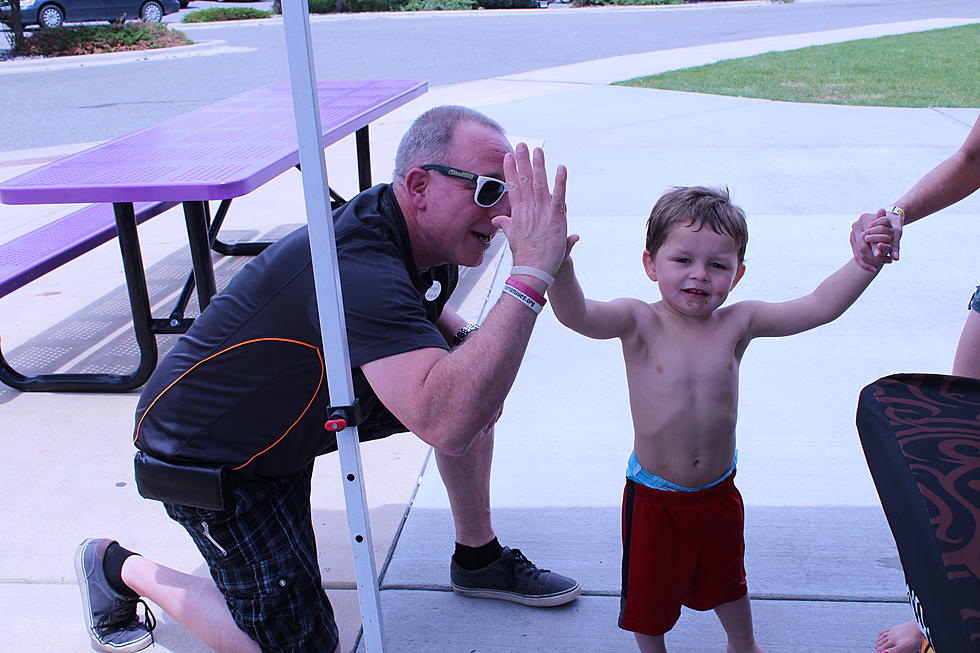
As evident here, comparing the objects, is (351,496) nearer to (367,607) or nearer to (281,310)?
(367,607)

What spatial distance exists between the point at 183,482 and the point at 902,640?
1645 millimetres

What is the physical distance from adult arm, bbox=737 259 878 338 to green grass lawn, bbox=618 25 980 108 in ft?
25.0

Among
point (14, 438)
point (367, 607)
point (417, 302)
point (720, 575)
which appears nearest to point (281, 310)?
point (417, 302)

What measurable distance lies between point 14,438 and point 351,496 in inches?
88.6

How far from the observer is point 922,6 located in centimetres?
2123

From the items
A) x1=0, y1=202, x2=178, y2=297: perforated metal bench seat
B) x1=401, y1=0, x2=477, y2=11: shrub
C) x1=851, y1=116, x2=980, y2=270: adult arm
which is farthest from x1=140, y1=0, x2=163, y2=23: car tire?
x1=851, y1=116, x2=980, y2=270: adult arm

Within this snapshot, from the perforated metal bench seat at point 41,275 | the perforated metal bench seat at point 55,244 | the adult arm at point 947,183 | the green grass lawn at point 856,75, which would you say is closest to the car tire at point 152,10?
the green grass lawn at point 856,75

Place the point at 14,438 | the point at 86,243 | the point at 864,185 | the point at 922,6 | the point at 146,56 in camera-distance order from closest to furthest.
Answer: the point at 14,438
the point at 86,243
the point at 864,185
the point at 146,56
the point at 922,6

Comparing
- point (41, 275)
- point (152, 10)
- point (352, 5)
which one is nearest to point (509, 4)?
point (352, 5)

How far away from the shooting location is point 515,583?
2463 mm

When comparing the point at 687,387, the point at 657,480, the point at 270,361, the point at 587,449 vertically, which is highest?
the point at 270,361

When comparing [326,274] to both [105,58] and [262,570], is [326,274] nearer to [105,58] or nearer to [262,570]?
[262,570]

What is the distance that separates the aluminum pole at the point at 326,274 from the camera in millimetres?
1610

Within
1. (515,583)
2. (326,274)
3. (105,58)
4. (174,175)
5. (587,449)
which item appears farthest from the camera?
(105,58)
